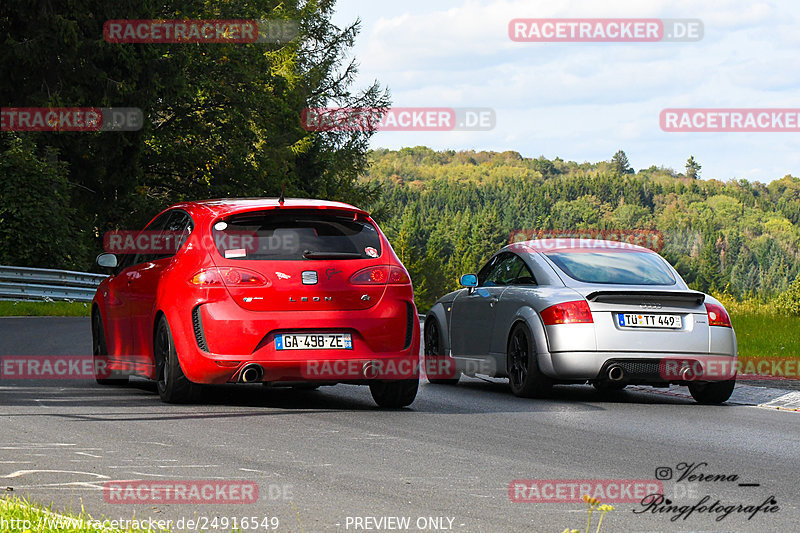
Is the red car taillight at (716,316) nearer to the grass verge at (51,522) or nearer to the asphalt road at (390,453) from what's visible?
the asphalt road at (390,453)

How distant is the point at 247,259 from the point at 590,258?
396cm

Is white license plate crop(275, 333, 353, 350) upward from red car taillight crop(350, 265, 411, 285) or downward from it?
downward

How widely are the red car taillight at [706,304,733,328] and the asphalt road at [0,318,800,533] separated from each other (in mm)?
821

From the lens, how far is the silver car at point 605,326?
11.5 metres

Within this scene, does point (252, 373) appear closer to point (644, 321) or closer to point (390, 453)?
point (390, 453)

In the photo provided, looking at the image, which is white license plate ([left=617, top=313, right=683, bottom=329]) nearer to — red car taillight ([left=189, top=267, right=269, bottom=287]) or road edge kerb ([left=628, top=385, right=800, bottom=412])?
road edge kerb ([left=628, top=385, right=800, bottom=412])

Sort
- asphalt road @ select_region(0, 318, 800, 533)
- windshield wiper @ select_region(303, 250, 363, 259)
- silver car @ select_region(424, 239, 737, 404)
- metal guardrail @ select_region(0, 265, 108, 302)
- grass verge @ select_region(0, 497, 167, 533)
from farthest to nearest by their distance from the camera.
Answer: metal guardrail @ select_region(0, 265, 108, 302)
silver car @ select_region(424, 239, 737, 404)
windshield wiper @ select_region(303, 250, 363, 259)
asphalt road @ select_region(0, 318, 800, 533)
grass verge @ select_region(0, 497, 167, 533)

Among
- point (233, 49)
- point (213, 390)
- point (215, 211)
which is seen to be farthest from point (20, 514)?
point (233, 49)

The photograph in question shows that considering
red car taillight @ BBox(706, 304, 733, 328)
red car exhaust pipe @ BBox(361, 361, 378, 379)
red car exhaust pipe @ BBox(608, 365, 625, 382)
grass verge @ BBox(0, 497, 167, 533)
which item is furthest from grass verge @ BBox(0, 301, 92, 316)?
grass verge @ BBox(0, 497, 167, 533)

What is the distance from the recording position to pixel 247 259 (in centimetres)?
1025

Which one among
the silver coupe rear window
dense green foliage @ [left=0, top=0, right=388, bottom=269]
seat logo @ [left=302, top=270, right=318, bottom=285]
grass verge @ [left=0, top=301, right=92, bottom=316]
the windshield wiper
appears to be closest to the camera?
seat logo @ [left=302, top=270, right=318, bottom=285]

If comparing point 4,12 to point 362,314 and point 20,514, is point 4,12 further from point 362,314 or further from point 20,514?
point 20,514

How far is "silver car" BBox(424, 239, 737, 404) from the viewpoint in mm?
11500

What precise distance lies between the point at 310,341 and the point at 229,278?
0.85 m
